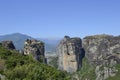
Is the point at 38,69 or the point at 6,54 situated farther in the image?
the point at 6,54

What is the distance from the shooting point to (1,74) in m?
69.7

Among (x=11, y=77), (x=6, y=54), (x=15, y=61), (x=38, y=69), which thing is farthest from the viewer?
(x=6, y=54)

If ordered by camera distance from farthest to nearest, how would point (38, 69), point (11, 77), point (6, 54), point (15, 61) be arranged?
point (6, 54) → point (15, 61) → point (38, 69) → point (11, 77)

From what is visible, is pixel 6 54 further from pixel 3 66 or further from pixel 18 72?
pixel 18 72

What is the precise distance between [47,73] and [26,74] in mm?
6359

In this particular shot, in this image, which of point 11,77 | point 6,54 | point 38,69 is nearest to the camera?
point 11,77

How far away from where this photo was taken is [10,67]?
76.1 meters

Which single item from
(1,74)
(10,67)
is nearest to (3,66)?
(10,67)

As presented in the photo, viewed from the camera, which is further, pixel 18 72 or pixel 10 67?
pixel 10 67

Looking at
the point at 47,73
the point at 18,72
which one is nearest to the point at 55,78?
the point at 47,73

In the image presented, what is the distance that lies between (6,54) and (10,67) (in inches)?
415

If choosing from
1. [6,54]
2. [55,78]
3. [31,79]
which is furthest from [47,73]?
[6,54]

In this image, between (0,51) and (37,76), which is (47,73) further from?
(0,51)

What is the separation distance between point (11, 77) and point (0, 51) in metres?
19.9
